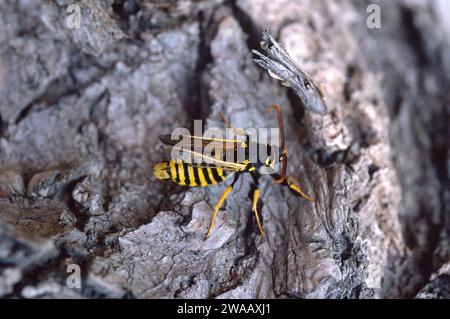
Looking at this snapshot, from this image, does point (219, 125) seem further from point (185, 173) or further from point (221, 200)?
point (221, 200)

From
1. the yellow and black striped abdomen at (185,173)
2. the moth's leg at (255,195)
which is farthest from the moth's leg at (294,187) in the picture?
the yellow and black striped abdomen at (185,173)

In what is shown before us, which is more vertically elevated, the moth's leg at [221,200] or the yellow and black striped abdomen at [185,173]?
the yellow and black striped abdomen at [185,173]

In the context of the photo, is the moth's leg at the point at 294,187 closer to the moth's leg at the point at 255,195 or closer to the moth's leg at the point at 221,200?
the moth's leg at the point at 255,195

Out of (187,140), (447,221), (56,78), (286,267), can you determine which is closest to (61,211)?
(187,140)

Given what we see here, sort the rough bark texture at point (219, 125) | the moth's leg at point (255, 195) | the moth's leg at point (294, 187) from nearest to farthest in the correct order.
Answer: the rough bark texture at point (219, 125)
the moth's leg at point (255, 195)
the moth's leg at point (294, 187)

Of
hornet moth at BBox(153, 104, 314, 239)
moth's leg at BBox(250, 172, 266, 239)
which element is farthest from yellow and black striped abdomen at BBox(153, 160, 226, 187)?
moth's leg at BBox(250, 172, 266, 239)

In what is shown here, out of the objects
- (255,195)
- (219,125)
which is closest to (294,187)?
(255,195)
